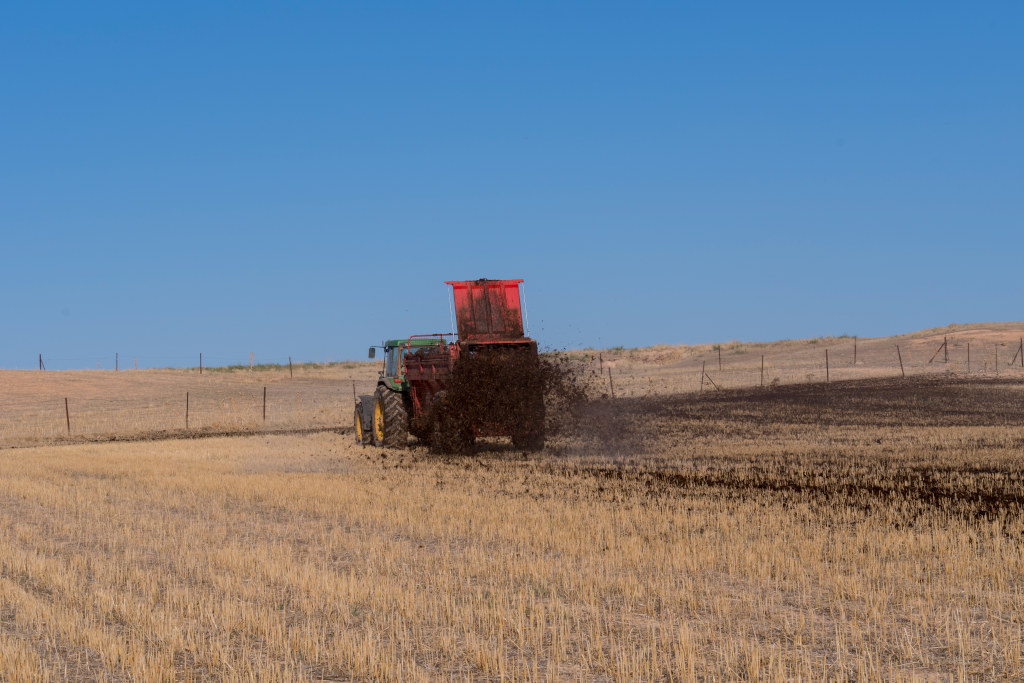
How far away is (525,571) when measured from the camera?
9680mm

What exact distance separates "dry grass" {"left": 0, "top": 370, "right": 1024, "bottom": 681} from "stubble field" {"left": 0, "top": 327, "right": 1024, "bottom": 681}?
0.12 ft

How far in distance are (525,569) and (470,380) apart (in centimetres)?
1084

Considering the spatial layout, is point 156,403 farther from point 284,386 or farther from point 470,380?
point 470,380

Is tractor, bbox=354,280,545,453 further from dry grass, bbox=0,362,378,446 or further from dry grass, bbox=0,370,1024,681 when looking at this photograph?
dry grass, bbox=0,362,378,446

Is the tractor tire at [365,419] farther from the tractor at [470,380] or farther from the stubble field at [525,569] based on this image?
the stubble field at [525,569]

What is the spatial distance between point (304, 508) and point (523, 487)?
11.7 feet

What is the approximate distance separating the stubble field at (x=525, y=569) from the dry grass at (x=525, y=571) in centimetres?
4

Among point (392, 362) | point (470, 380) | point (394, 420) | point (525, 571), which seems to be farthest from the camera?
point (392, 362)

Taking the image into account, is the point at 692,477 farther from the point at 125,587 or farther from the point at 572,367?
the point at 125,587

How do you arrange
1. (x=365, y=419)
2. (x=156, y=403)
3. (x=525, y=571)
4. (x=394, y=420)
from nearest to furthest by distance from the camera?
(x=525, y=571), (x=394, y=420), (x=365, y=419), (x=156, y=403)

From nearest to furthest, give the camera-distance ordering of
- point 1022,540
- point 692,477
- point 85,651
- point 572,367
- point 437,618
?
point 85,651, point 437,618, point 1022,540, point 692,477, point 572,367

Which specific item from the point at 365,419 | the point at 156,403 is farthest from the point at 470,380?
the point at 156,403

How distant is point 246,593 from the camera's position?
8.84m

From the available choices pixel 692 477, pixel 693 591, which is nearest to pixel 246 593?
pixel 693 591
